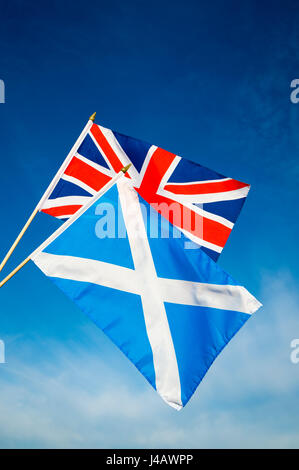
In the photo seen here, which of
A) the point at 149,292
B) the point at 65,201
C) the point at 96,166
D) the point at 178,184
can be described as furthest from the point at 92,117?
the point at 149,292

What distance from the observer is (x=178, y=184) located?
37.5 ft

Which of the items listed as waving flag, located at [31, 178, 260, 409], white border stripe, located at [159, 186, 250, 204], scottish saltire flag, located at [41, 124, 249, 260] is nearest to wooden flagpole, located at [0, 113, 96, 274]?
scottish saltire flag, located at [41, 124, 249, 260]

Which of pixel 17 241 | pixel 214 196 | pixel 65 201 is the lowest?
pixel 17 241

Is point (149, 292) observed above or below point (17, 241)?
below

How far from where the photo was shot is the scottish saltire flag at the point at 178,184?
1099 centimetres

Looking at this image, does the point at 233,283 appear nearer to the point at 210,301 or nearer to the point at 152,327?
the point at 210,301

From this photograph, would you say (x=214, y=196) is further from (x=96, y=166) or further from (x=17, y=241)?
(x=17, y=241)

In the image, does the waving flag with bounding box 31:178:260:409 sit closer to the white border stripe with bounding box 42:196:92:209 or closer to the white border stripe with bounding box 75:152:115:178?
the white border stripe with bounding box 42:196:92:209

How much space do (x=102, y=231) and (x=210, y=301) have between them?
8.26 ft

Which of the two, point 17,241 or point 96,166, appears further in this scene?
point 96,166

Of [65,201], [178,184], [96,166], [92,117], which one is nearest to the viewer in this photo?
[65,201]

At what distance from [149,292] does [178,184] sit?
4.96 m

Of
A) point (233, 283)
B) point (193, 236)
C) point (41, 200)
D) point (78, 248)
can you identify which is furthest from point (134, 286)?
point (193, 236)

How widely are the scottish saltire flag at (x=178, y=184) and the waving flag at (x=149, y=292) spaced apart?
3.37m
